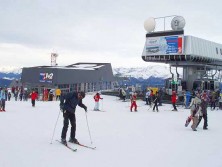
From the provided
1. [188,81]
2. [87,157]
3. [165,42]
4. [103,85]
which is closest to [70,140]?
[87,157]

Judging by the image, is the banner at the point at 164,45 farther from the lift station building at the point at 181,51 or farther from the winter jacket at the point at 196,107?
the winter jacket at the point at 196,107

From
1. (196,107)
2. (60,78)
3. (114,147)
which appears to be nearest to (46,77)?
(60,78)

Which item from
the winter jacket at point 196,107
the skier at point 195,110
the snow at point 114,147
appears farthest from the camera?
the winter jacket at point 196,107

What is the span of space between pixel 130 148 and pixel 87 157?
1.72m

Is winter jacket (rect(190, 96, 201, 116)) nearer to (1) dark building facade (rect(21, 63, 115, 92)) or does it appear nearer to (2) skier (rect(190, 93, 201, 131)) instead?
(2) skier (rect(190, 93, 201, 131))

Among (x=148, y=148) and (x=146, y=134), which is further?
(x=146, y=134)

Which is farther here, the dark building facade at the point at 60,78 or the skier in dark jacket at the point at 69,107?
the dark building facade at the point at 60,78

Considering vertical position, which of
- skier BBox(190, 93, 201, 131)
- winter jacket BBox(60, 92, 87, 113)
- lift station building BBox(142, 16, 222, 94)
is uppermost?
lift station building BBox(142, 16, 222, 94)

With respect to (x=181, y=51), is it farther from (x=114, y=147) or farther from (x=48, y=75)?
(x=114, y=147)

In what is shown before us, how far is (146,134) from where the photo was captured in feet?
37.2

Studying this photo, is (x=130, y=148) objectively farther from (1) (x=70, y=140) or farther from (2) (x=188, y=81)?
(2) (x=188, y=81)

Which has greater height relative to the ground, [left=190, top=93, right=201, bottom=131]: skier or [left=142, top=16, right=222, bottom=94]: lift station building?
[left=142, top=16, right=222, bottom=94]: lift station building

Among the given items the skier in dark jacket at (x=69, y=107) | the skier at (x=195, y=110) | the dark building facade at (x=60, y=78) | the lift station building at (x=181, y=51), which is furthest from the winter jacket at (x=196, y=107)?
the dark building facade at (x=60, y=78)

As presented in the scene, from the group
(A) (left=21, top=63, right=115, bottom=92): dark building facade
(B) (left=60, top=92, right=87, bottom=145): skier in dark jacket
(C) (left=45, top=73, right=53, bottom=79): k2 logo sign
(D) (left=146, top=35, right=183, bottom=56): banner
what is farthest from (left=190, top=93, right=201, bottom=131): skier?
(C) (left=45, top=73, right=53, bottom=79): k2 logo sign
